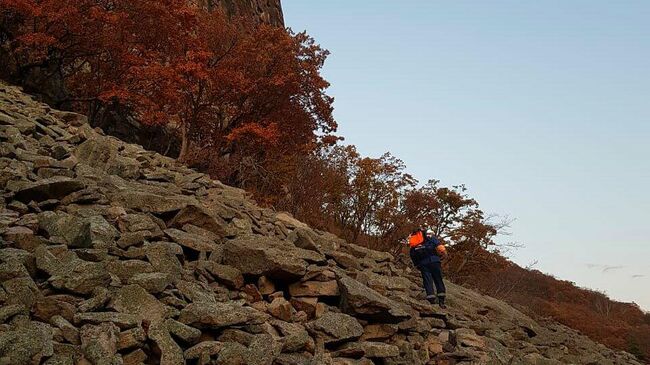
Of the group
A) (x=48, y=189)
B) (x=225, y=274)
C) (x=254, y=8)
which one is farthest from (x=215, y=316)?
(x=254, y=8)

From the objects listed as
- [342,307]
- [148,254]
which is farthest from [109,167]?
[342,307]

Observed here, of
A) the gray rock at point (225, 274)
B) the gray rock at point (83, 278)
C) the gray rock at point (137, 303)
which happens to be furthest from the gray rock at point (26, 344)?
the gray rock at point (225, 274)

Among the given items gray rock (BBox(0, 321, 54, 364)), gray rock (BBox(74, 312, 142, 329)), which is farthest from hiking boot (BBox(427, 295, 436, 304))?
gray rock (BBox(0, 321, 54, 364))

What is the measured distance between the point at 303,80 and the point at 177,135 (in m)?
7.22

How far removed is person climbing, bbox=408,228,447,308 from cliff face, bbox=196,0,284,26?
106 ft

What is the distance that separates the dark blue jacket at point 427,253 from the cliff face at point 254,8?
106ft

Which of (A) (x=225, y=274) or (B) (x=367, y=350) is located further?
(A) (x=225, y=274)

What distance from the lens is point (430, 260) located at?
12328mm

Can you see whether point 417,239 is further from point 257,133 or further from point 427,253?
point 257,133

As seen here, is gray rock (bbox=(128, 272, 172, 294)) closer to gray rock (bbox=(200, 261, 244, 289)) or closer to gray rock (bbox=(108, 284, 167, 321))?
gray rock (bbox=(108, 284, 167, 321))

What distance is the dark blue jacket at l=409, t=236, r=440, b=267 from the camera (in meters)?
12.3

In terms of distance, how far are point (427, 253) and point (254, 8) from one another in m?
42.5

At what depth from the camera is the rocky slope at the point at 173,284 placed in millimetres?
5566

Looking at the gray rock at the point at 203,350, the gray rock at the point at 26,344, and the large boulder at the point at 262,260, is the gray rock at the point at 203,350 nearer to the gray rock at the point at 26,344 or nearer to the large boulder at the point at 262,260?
the gray rock at the point at 26,344
